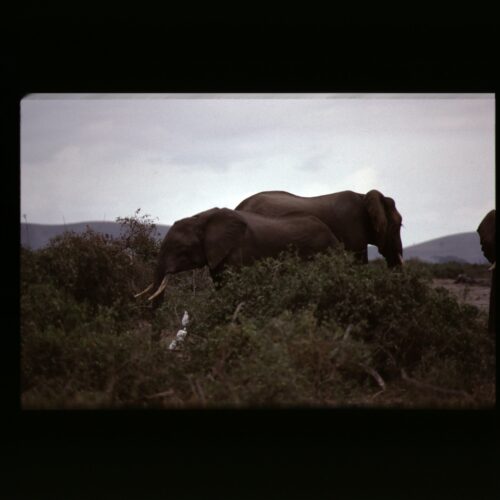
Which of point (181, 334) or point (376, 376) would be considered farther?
point (181, 334)

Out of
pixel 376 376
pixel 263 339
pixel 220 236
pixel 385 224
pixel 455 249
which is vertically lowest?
pixel 376 376

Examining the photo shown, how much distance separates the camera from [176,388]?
7.65 m

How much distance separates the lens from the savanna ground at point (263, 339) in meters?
7.52

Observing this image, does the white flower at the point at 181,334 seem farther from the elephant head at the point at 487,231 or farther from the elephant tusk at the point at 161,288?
the elephant head at the point at 487,231

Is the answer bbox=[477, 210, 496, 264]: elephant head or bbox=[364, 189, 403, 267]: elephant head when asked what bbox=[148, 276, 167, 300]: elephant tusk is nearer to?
bbox=[364, 189, 403, 267]: elephant head

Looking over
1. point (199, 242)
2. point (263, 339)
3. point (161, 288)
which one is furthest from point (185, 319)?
point (263, 339)

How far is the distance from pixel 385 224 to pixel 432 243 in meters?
2.08

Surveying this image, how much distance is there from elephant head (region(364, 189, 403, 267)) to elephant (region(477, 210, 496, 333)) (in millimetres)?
1551

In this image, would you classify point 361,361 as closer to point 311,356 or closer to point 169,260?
point 311,356

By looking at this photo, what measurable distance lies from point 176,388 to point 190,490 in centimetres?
115

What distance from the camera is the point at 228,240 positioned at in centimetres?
993

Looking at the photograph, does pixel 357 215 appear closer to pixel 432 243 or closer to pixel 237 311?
pixel 432 243
